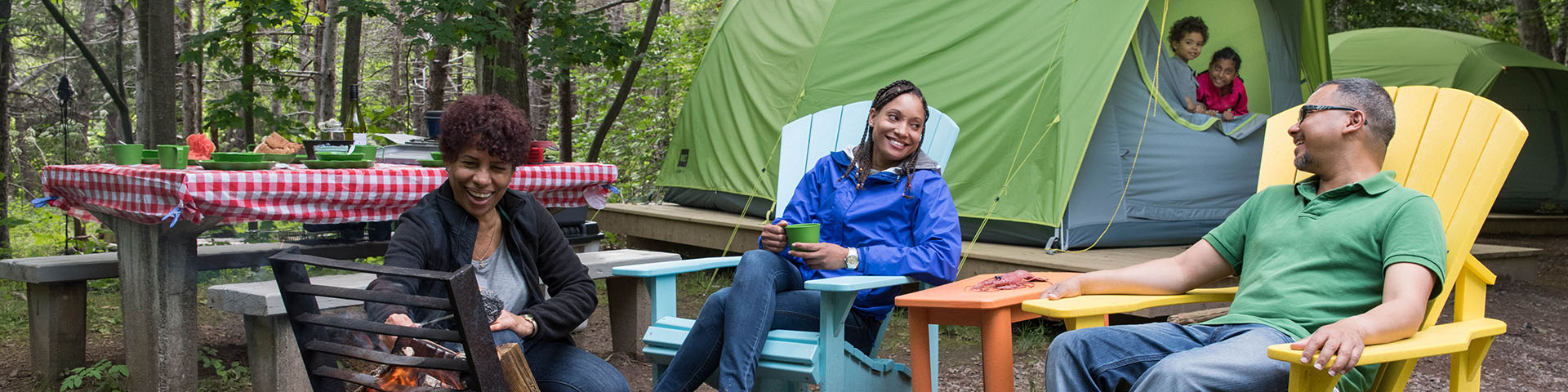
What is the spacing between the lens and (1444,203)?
2.02 meters

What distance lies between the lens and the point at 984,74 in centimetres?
429

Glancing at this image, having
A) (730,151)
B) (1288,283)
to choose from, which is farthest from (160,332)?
(730,151)

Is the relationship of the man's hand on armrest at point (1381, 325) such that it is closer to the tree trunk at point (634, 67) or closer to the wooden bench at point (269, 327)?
the wooden bench at point (269, 327)

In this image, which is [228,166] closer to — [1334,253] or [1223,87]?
[1334,253]

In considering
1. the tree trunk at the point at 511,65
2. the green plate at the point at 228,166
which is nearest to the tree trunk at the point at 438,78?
A: the tree trunk at the point at 511,65

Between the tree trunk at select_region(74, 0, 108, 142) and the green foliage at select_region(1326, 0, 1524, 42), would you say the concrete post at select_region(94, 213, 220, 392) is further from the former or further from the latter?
the tree trunk at select_region(74, 0, 108, 142)

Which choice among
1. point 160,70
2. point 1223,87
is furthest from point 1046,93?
point 160,70

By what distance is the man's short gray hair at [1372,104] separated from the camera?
1845 mm

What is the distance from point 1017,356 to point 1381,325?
202 centimetres

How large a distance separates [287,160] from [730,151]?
2756 millimetres

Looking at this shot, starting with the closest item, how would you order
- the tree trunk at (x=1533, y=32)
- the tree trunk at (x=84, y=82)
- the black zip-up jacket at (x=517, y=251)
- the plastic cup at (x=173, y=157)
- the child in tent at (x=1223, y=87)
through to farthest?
1. the black zip-up jacket at (x=517, y=251)
2. the plastic cup at (x=173, y=157)
3. the child in tent at (x=1223, y=87)
4. the tree trunk at (x=1533, y=32)
5. the tree trunk at (x=84, y=82)

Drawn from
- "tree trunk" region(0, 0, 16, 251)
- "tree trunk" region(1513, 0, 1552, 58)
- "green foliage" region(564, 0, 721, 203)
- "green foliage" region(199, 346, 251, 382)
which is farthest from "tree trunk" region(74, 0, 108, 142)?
"tree trunk" region(1513, 0, 1552, 58)

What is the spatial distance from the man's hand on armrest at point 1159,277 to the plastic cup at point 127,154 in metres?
2.30

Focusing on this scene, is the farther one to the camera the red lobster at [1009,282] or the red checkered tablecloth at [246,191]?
the red checkered tablecloth at [246,191]
